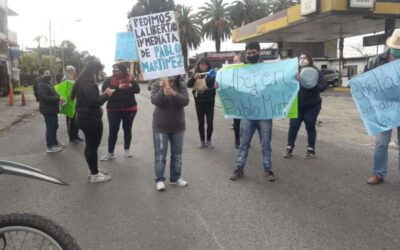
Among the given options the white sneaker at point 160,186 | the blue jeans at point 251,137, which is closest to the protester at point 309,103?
the blue jeans at point 251,137

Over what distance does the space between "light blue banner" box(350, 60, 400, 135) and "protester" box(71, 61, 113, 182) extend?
364 centimetres

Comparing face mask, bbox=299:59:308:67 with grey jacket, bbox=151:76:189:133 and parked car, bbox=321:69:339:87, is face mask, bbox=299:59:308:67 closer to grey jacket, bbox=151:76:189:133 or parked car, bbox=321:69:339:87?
grey jacket, bbox=151:76:189:133

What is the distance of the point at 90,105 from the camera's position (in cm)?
659

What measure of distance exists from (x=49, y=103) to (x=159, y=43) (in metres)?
4.48

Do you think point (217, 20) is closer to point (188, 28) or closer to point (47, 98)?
point (188, 28)

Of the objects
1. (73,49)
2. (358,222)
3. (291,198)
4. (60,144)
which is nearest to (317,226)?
(358,222)

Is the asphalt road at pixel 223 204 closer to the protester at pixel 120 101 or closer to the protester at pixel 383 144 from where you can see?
the protester at pixel 383 144

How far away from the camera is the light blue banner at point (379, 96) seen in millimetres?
6078

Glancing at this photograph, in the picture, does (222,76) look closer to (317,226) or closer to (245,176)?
(245,176)

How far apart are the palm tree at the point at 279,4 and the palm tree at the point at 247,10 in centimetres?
99

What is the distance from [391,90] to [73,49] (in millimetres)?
123855

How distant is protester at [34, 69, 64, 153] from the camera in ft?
31.7

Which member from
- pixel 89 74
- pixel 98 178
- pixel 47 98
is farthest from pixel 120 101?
pixel 47 98

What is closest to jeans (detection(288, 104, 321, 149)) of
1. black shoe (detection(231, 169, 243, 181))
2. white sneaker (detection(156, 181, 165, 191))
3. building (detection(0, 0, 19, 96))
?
black shoe (detection(231, 169, 243, 181))
